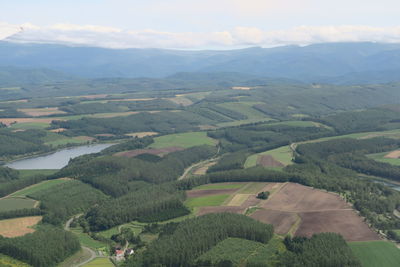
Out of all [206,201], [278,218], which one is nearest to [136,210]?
[206,201]

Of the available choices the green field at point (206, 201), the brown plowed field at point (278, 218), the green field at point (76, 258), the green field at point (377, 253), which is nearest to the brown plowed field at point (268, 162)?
the green field at point (206, 201)

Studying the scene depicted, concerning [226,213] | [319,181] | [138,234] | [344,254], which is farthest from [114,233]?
[319,181]

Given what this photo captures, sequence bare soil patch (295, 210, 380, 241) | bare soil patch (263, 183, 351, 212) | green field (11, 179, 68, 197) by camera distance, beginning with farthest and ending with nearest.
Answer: green field (11, 179, 68, 197) → bare soil patch (263, 183, 351, 212) → bare soil patch (295, 210, 380, 241)

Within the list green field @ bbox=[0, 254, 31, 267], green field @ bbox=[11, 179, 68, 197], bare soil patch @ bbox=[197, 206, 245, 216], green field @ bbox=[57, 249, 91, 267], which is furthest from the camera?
green field @ bbox=[11, 179, 68, 197]

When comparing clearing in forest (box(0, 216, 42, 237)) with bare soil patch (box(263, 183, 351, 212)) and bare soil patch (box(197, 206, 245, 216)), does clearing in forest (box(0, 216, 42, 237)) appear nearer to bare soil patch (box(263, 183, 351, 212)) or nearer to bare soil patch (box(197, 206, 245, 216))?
bare soil patch (box(197, 206, 245, 216))

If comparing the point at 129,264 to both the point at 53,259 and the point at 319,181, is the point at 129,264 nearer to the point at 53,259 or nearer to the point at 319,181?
the point at 53,259

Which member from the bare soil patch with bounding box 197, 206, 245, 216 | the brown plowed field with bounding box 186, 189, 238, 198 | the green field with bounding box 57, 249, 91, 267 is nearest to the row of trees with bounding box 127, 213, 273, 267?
the bare soil patch with bounding box 197, 206, 245, 216

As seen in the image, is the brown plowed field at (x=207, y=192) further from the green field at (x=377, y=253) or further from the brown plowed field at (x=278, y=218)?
the green field at (x=377, y=253)
